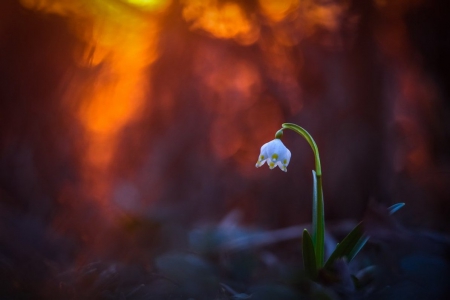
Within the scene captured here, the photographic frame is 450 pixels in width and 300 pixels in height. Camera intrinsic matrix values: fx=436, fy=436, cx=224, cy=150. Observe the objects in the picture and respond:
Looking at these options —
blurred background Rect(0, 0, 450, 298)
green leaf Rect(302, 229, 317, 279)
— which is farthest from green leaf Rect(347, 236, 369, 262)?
blurred background Rect(0, 0, 450, 298)

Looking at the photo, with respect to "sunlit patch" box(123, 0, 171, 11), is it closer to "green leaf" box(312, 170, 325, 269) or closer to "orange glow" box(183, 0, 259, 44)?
"orange glow" box(183, 0, 259, 44)

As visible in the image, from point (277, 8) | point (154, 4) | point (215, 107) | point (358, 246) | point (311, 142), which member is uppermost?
point (154, 4)

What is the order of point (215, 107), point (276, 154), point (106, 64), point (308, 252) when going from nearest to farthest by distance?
point (308, 252), point (276, 154), point (106, 64), point (215, 107)

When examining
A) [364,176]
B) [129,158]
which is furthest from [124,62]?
[364,176]

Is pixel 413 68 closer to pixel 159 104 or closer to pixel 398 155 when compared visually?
pixel 398 155

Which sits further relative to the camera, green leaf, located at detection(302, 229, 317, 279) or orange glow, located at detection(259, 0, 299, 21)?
orange glow, located at detection(259, 0, 299, 21)

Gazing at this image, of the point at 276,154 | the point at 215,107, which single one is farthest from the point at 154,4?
the point at 276,154

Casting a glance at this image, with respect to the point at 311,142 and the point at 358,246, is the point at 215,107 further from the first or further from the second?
the point at 358,246
